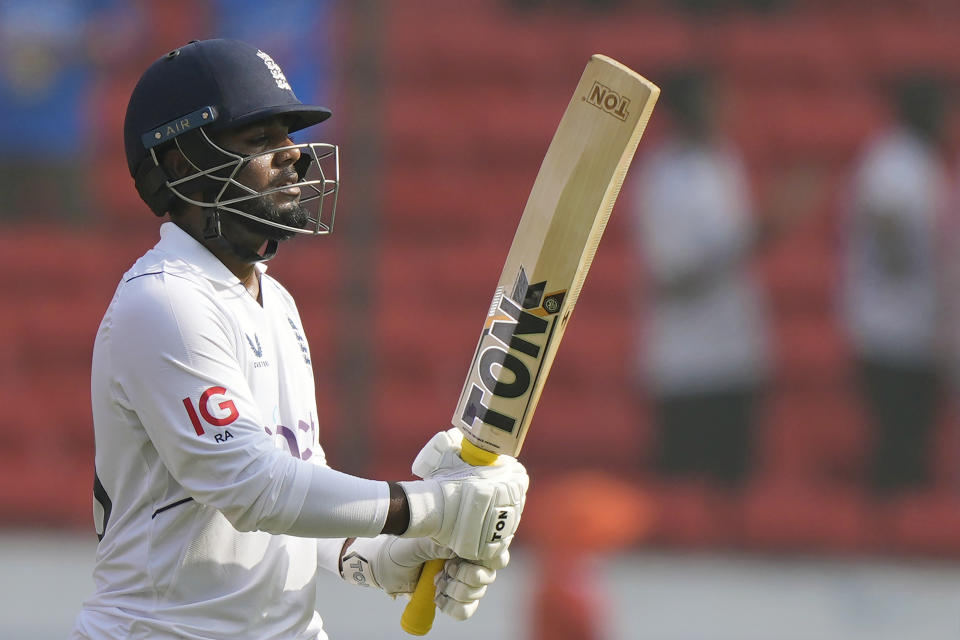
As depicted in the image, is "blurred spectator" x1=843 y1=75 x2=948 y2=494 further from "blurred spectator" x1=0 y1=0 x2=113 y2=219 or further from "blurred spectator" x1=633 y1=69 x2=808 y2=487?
"blurred spectator" x1=0 y1=0 x2=113 y2=219

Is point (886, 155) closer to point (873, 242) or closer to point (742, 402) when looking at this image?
point (873, 242)

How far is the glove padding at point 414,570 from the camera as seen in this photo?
2.27 m

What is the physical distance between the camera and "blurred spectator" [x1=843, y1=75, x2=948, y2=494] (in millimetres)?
6336

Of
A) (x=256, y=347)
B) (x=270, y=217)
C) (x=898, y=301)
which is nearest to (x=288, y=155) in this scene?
(x=270, y=217)

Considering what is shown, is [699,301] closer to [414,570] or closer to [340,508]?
[414,570]

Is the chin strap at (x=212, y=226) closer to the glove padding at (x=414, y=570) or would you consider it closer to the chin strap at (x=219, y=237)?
the chin strap at (x=219, y=237)

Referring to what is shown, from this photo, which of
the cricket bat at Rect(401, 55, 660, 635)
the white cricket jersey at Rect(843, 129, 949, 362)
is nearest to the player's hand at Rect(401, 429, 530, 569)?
the cricket bat at Rect(401, 55, 660, 635)

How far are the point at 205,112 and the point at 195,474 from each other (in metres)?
0.58

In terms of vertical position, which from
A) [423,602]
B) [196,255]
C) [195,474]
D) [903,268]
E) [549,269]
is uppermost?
[903,268]

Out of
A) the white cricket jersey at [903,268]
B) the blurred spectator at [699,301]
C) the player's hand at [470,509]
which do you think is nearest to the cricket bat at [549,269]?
the player's hand at [470,509]

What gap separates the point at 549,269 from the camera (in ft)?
7.71

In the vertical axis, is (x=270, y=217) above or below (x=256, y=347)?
above

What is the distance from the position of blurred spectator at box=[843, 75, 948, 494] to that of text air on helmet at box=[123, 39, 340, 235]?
4592 millimetres

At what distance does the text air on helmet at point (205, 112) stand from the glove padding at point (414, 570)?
22.6 inches
